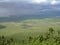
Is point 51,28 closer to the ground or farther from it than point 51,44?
farther from it

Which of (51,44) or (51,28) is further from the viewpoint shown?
(51,28)

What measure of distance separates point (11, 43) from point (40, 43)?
844 mm

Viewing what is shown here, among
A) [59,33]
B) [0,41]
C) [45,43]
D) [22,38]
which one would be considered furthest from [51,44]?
[0,41]

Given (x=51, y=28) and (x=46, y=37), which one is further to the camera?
(x=51, y=28)

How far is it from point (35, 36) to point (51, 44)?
0.57 meters

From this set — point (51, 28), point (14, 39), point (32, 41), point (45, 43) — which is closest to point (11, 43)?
point (14, 39)

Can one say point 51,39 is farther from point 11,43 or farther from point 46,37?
point 11,43

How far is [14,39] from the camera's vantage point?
532cm

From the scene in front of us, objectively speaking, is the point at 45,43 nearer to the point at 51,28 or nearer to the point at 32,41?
the point at 32,41

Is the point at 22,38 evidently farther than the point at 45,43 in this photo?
Yes

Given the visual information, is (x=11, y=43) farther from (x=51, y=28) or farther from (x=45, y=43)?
(x=51, y=28)

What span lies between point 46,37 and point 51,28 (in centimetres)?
50

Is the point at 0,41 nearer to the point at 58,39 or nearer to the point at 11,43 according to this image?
the point at 11,43

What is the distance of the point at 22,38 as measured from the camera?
213 inches
